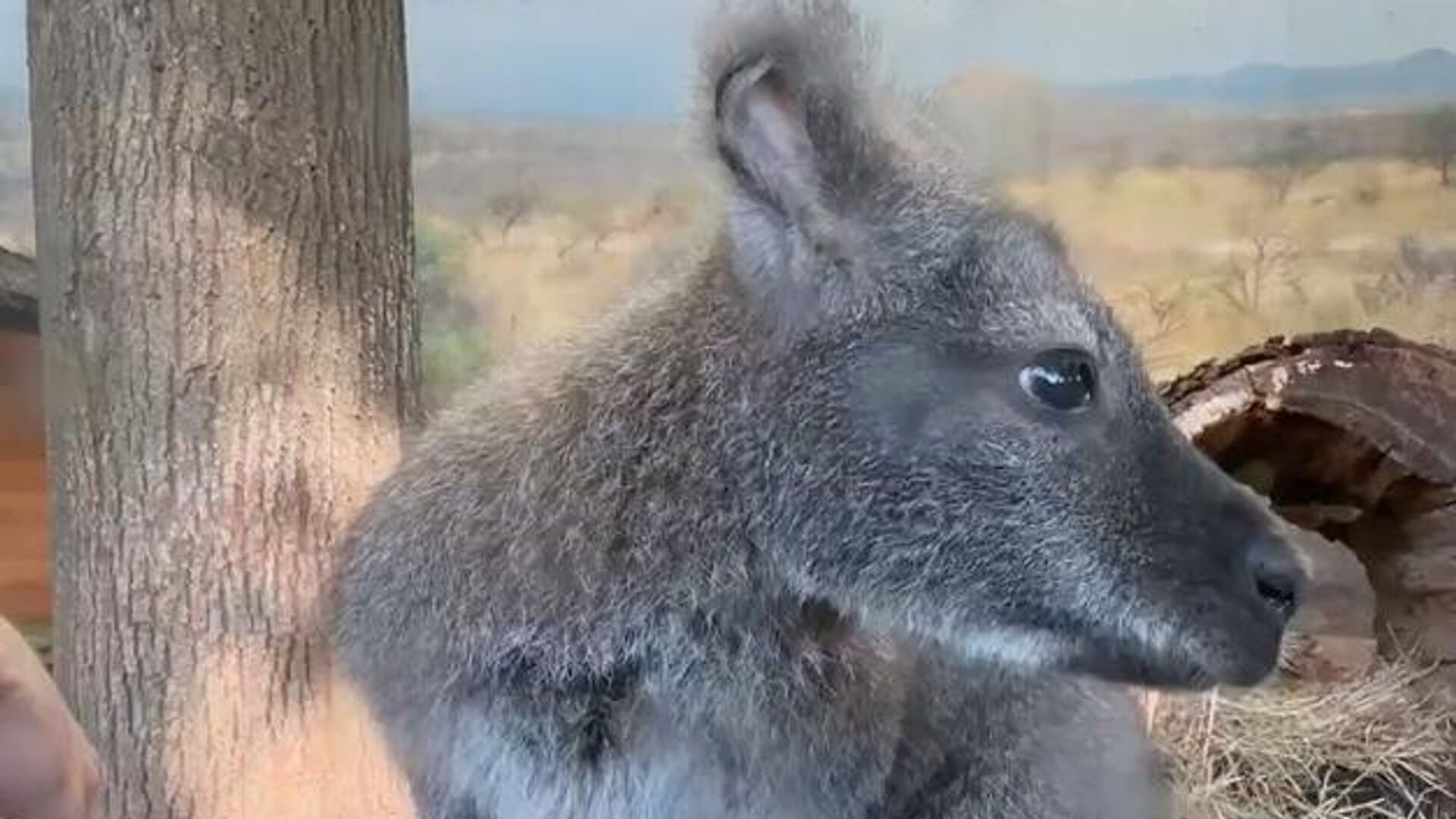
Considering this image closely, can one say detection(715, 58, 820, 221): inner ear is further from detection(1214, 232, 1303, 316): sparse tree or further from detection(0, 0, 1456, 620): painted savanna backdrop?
detection(1214, 232, 1303, 316): sparse tree

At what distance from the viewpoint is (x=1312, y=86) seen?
12.4 feet

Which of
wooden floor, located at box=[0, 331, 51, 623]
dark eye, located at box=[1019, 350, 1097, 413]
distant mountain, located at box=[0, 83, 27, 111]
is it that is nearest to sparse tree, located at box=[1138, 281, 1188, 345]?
dark eye, located at box=[1019, 350, 1097, 413]

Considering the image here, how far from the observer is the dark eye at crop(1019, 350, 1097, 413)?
1611 millimetres

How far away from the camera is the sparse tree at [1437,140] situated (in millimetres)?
3826

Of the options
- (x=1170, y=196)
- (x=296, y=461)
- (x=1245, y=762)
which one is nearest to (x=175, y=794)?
(x=296, y=461)

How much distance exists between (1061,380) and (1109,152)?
2.00m

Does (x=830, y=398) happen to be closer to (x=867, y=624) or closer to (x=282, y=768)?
(x=867, y=624)

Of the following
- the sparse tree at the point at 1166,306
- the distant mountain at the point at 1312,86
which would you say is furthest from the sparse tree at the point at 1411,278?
the sparse tree at the point at 1166,306

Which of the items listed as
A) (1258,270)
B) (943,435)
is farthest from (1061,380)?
(1258,270)

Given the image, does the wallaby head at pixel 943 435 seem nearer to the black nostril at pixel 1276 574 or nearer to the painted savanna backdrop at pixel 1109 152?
the black nostril at pixel 1276 574

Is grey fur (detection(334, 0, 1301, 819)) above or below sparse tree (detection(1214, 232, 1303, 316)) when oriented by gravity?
above

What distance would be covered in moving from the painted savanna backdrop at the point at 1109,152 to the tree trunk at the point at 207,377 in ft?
1.66

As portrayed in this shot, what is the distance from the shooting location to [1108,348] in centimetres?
167

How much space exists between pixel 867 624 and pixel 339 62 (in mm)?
915
